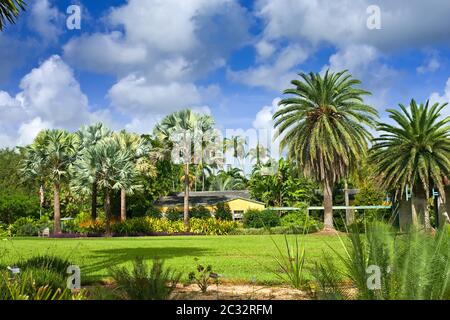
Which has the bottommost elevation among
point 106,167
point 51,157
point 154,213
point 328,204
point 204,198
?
point 154,213

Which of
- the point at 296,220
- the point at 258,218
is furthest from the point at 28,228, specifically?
Result: the point at 296,220

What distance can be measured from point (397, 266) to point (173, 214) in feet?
158

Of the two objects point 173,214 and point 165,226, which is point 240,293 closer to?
point 165,226

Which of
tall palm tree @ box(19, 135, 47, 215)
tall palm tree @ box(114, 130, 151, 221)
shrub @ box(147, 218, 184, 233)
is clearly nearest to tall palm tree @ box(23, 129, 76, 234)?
tall palm tree @ box(19, 135, 47, 215)

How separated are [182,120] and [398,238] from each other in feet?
149

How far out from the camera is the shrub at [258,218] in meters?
46.3

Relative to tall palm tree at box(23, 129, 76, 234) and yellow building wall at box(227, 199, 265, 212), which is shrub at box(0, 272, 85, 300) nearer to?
tall palm tree at box(23, 129, 76, 234)

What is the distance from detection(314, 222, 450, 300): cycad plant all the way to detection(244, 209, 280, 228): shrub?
4072 cm

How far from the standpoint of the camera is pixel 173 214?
5212cm

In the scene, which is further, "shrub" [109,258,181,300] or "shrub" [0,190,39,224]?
"shrub" [0,190,39,224]

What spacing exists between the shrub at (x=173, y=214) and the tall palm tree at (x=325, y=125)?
14600 mm

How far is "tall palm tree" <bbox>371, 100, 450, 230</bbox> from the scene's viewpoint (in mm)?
36688

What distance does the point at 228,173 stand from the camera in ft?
262

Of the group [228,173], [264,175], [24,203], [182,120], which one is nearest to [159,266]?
[182,120]
